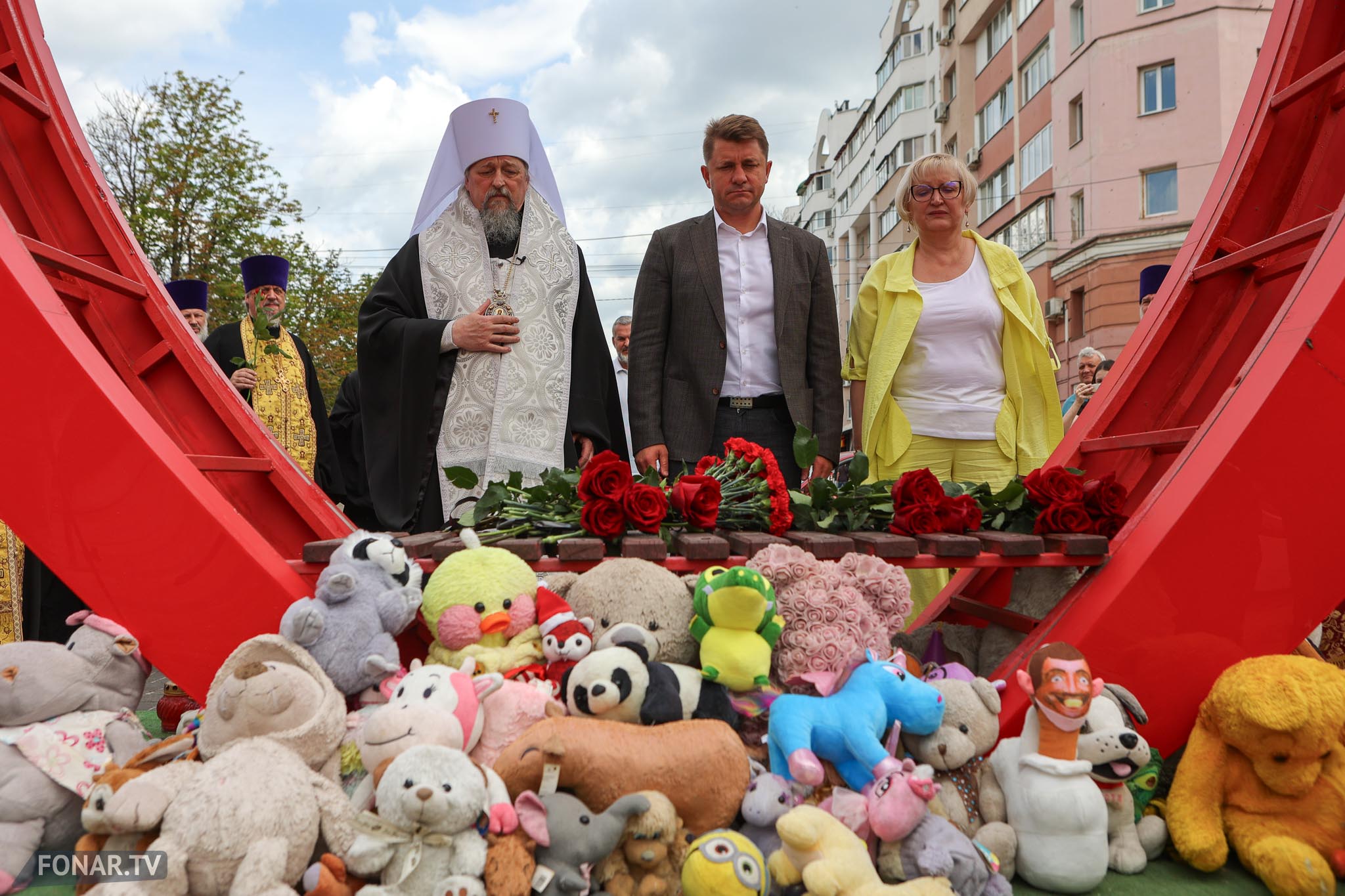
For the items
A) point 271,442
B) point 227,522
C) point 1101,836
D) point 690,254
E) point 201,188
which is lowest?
point 1101,836

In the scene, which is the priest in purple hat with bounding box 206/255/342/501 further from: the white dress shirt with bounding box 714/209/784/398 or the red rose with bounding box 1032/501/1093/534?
the red rose with bounding box 1032/501/1093/534

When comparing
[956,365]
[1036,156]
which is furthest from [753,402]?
[1036,156]

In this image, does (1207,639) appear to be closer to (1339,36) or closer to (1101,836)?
(1101,836)

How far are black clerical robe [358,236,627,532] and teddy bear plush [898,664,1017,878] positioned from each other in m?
2.01

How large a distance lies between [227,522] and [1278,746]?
245 cm

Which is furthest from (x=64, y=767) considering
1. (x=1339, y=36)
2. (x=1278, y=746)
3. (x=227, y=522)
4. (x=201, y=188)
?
(x=201, y=188)

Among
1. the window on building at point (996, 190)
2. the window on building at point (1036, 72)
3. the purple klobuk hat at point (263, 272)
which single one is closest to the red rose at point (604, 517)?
the purple klobuk hat at point (263, 272)

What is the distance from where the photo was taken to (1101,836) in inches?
80.7

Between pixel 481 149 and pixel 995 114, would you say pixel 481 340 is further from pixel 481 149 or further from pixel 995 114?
pixel 995 114

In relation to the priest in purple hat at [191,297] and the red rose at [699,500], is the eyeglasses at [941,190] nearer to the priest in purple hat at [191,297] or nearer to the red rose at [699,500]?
the red rose at [699,500]

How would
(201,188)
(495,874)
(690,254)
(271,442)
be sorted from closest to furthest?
(495,874) → (271,442) → (690,254) → (201,188)

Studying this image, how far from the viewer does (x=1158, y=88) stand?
20.0 metres

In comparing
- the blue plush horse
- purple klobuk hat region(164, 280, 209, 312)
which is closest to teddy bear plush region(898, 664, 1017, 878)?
the blue plush horse

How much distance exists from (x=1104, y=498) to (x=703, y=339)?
1.61 metres
